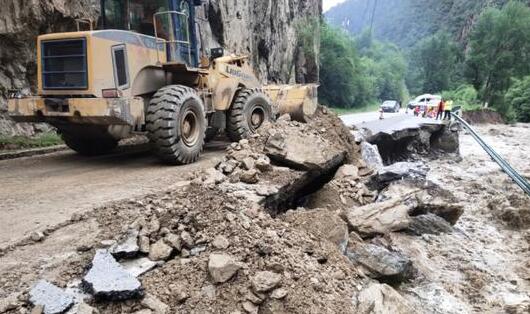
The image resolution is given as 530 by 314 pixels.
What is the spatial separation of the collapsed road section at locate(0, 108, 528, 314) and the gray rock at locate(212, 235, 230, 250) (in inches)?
A: 0.5

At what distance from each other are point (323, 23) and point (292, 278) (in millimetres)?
52289

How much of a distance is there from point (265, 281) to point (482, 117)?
1327 inches

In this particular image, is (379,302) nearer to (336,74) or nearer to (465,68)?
(336,74)

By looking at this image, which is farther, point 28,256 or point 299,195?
point 299,195

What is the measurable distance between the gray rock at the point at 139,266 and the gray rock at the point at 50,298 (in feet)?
1.85

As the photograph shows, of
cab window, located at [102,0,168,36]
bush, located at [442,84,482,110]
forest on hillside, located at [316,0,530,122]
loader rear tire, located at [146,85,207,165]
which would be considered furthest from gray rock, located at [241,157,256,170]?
bush, located at [442,84,482,110]

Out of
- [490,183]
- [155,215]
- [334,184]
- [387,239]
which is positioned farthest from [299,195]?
[490,183]

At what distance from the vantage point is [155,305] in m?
3.47

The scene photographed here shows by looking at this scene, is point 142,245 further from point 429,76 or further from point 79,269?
point 429,76

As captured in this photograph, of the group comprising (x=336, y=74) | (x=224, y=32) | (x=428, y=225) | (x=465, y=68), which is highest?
(x=224, y=32)

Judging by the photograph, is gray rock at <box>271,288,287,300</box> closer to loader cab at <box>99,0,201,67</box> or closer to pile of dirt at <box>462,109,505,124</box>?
loader cab at <box>99,0,201,67</box>

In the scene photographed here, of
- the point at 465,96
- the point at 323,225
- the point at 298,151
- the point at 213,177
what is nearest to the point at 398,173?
the point at 298,151

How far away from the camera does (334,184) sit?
24.7 feet

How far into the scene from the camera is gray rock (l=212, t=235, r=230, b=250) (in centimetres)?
417
